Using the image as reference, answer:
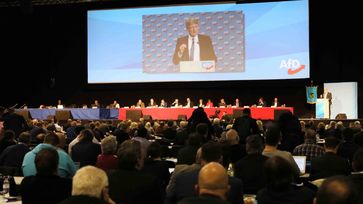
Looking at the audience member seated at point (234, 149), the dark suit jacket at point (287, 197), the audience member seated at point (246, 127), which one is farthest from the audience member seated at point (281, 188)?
the audience member seated at point (246, 127)

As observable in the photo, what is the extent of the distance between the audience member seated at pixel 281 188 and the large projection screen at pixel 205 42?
17574 mm

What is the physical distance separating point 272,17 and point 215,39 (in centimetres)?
261

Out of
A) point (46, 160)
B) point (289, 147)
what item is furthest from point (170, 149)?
point (46, 160)

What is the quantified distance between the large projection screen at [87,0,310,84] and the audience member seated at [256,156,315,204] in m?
17.6

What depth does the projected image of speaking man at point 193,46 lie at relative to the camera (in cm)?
2110

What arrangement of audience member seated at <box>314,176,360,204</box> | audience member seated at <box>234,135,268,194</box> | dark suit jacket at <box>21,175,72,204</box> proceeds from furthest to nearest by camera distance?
audience member seated at <box>234,135,268,194</box>
dark suit jacket at <box>21,175,72,204</box>
audience member seated at <box>314,176,360,204</box>

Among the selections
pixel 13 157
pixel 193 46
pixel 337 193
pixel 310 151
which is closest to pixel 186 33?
pixel 193 46

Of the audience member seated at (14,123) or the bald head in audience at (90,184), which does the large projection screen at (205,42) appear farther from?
the bald head in audience at (90,184)

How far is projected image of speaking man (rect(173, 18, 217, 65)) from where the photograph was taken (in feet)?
69.2

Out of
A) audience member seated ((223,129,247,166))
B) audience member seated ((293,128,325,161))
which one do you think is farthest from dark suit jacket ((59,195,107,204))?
audience member seated ((293,128,325,161))

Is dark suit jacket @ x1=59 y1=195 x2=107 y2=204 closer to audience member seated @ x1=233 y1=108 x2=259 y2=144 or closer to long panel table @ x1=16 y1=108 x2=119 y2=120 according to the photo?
audience member seated @ x1=233 y1=108 x2=259 y2=144

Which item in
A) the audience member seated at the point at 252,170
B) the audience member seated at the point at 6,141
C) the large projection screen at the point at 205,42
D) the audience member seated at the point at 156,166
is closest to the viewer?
the audience member seated at the point at 252,170

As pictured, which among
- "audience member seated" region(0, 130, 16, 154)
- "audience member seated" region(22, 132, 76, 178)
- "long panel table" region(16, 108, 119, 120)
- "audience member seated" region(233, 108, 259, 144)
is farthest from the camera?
"long panel table" region(16, 108, 119, 120)

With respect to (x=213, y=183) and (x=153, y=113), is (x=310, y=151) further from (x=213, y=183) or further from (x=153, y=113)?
(x=153, y=113)
